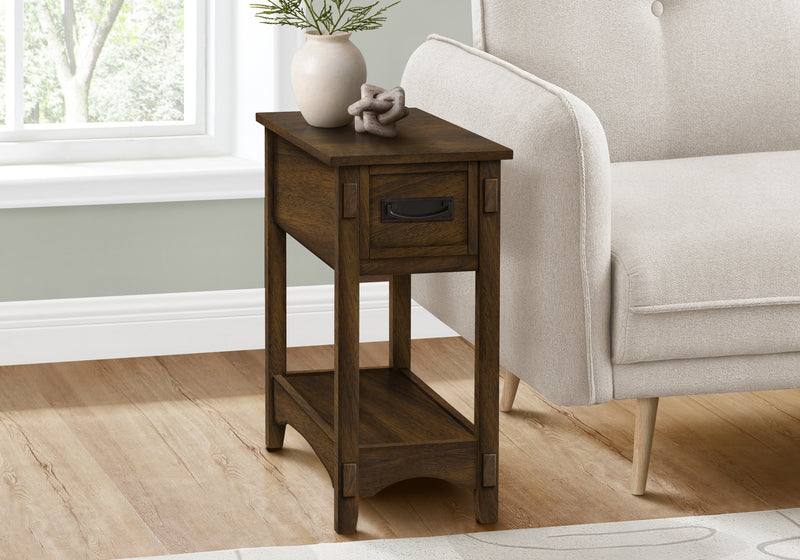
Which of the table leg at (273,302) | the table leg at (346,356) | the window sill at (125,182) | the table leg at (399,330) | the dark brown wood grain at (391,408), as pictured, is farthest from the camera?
the window sill at (125,182)

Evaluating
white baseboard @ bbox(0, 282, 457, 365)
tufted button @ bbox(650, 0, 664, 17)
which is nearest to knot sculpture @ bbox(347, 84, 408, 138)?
tufted button @ bbox(650, 0, 664, 17)

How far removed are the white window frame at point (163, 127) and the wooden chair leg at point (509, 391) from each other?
95cm

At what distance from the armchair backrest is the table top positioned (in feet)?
1.35

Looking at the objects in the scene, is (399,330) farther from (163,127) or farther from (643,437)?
(163,127)

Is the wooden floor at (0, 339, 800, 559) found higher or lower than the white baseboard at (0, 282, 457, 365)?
lower

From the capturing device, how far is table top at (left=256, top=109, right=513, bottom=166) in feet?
6.19

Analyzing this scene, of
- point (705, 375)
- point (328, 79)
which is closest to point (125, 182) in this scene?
point (328, 79)

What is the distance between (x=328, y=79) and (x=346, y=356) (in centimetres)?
47

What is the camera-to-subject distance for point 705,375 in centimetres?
208

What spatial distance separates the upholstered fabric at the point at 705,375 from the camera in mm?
2051

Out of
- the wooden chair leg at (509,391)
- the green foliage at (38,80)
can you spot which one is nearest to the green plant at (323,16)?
the green foliage at (38,80)

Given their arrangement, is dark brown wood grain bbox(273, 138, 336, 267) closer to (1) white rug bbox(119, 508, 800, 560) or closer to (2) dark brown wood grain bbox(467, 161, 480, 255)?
(2) dark brown wood grain bbox(467, 161, 480, 255)

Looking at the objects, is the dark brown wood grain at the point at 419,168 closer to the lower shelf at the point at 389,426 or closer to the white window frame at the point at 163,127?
the lower shelf at the point at 389,426

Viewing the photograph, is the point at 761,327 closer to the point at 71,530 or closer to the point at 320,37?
the point at 320,37
